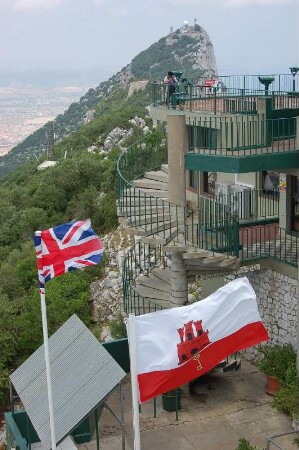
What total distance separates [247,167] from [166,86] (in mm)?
5502

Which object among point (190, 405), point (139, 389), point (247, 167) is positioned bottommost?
point (190, 405)

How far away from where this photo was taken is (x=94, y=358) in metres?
11.5

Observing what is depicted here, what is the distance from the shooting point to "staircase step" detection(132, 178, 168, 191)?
17.8 meters

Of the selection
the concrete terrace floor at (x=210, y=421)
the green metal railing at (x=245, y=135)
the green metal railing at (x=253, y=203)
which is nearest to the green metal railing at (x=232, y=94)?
the green metal railing at (x=245, y=135)

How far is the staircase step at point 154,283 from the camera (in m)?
17.0

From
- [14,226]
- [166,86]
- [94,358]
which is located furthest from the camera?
[14,226]

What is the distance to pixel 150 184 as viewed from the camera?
1800 centimetres

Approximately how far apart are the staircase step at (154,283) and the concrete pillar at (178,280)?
116 cm

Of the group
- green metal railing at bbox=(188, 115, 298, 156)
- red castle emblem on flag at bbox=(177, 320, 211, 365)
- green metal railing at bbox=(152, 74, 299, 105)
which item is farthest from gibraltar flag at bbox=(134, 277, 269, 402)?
green metal railing at bbox=(152, 74, 299, 105)

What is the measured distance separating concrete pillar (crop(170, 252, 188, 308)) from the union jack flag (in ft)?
15.2

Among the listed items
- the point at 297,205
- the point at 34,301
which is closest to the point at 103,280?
the point at 34,301

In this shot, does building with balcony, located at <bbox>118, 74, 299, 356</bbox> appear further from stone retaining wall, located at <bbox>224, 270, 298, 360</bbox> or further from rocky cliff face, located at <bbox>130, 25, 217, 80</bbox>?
rocky cliff face, located at <bbox>130, 25, 217, 80</bbox>

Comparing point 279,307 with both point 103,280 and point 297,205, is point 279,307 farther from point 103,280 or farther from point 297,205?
point 103,280

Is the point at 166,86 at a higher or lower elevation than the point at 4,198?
higher
